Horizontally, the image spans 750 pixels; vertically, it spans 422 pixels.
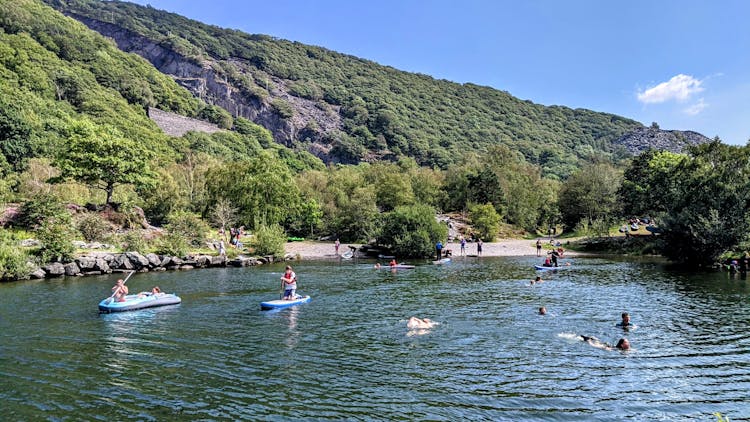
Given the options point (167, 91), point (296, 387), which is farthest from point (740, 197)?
point (167, 91)

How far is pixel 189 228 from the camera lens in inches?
2263

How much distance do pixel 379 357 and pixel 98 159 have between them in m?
49.4

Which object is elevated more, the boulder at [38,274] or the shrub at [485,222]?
the shrub at [485,222]

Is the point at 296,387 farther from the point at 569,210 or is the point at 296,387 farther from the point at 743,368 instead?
the point at 569,210

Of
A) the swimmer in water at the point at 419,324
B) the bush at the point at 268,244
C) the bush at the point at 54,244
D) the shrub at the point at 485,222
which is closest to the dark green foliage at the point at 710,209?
the shrub at the point at 485,222

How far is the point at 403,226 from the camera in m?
63.9

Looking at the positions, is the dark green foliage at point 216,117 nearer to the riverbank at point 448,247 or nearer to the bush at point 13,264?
the riverbank at point 448,247

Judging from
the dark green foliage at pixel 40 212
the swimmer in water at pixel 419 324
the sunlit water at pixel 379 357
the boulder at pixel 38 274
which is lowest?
the sunlit water at pixel 379 357

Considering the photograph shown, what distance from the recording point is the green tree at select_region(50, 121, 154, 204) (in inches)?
2122

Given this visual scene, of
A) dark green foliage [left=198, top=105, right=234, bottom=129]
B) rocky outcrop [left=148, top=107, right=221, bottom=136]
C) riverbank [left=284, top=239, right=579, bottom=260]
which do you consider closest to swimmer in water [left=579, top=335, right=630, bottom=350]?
riverbank [left=284, top=239, right=579, bottom=260]

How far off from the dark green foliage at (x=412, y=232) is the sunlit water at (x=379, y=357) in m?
29.0

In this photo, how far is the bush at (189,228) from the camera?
183 feet

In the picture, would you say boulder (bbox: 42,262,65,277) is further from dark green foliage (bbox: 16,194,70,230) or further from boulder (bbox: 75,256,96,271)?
dark green foliage (bbox: 16,194,70,230)

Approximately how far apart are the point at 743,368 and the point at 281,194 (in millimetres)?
65071
